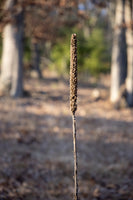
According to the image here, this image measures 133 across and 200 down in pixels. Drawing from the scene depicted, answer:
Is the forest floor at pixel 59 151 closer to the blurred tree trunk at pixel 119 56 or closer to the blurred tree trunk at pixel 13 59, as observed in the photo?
the blurred tree trunk at pixel 13 59

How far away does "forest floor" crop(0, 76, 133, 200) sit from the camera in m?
4.26

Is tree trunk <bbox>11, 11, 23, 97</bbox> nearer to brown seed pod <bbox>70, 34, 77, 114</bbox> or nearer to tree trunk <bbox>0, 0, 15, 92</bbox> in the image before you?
tree trunk <bbox>0, 0, 15, 92</bbox>

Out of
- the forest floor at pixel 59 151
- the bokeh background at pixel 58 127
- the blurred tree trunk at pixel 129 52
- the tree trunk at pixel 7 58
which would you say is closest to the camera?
the forest floor at pixel 59 151

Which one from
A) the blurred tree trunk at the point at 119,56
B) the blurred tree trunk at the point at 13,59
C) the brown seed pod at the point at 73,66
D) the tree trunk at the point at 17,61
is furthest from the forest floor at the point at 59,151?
the brown seed pod at the point at 73,66

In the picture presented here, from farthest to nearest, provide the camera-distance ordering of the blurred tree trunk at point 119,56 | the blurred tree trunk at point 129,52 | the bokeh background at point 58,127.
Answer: the blurred tree trunk at point 119,56 → the blurred tree trunk at point 129,52 → the bokeh background at point 58,127

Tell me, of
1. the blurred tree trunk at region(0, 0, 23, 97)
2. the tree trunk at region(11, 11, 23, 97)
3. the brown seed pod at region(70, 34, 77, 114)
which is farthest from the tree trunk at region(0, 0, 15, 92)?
the brown seed pod at region(70, 34, 77, 114)

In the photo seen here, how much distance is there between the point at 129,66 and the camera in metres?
10.9

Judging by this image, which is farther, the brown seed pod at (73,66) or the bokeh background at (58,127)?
the bokeh background at (58,127)

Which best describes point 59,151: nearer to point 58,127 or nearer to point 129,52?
point 58,127

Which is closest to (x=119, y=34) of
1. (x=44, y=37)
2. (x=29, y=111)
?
(x=44, y=37)

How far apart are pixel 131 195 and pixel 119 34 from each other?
836 cm

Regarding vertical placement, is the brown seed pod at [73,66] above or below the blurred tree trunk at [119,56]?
below

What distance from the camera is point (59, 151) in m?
6.09

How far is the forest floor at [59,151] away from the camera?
14.0 ft
